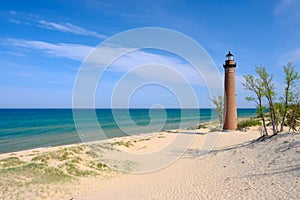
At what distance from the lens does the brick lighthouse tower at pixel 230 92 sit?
22.1m

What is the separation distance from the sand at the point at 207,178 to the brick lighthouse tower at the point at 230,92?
27.8 ft

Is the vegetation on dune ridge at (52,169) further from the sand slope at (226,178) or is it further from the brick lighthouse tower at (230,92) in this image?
the brick lighthouse tower at (230,92)

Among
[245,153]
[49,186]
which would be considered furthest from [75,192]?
[245,153]

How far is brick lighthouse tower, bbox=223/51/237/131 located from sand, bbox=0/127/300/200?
8.46 m

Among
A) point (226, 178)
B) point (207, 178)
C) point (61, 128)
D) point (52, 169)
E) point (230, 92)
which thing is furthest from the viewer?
point (61, 128)

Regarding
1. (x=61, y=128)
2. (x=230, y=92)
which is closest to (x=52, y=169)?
(x=230, y=92)

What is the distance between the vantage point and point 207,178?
9.88 m

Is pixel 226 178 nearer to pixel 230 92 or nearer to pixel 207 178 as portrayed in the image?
pixel 207 178

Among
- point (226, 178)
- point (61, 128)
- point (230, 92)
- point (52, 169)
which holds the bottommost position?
point (61, 128)

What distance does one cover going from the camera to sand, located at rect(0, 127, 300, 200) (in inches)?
312

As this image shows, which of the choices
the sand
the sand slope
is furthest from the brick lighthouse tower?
the sand slope

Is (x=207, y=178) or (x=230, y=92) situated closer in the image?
(x=207, y=178)

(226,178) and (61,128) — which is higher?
(226,178)

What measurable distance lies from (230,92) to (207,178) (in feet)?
45.8
